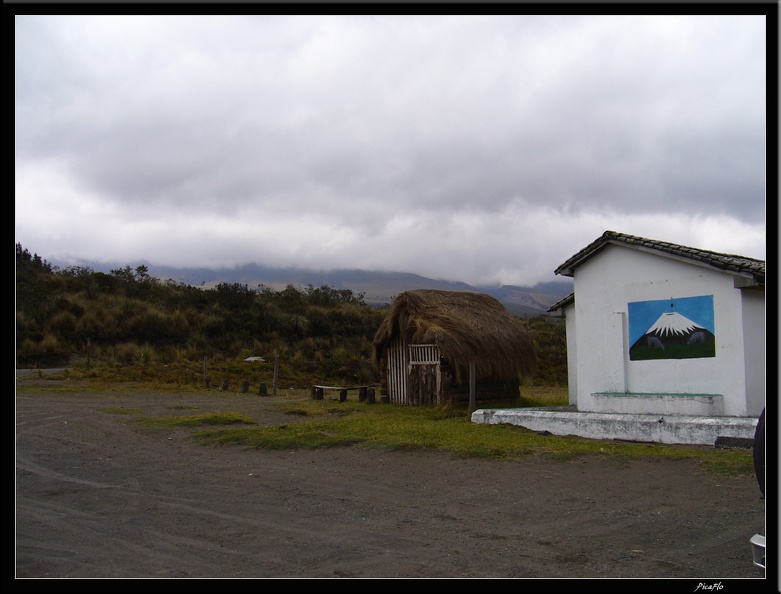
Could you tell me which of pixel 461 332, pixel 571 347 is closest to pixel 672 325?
pixel 571 347

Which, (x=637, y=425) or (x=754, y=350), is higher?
(x=754, y=350)

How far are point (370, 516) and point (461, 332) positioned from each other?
1195 cm

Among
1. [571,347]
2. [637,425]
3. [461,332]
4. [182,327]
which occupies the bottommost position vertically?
[637,425]

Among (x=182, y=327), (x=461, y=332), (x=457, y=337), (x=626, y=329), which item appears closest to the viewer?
(x=626, y=329)

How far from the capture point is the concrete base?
10969 millimetres

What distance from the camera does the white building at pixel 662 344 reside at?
39.8 feet

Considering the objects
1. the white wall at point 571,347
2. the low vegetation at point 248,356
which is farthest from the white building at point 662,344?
the white wall at point 571,347

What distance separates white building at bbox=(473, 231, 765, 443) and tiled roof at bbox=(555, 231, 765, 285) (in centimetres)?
2

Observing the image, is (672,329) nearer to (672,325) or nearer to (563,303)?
(672,325)

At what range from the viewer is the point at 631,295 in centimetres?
1405

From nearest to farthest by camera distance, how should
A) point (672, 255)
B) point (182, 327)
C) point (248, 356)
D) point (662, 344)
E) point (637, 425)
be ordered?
point (637, 425) < point (672, 255) < point (662, 344) < point (248, 356) < point (182, 327)

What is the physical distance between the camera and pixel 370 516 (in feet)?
24.6

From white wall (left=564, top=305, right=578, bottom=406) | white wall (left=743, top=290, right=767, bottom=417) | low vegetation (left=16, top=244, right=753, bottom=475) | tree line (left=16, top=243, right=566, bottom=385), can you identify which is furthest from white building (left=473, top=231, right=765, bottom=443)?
tree line (left=16, top=243, right=566, bottom=385)

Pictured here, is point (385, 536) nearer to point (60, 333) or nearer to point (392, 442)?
point (392, 442)
